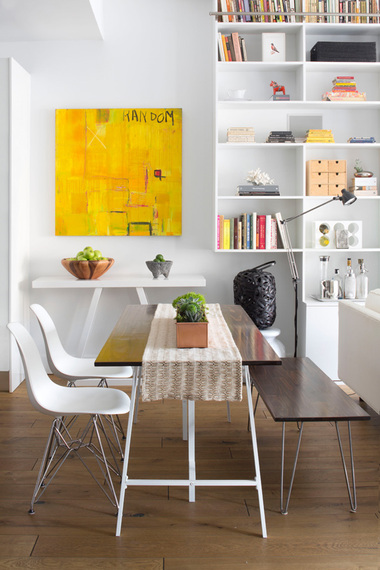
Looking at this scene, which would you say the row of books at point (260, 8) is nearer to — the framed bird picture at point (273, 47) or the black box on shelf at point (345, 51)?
the framed bird picture at point (273, 47)

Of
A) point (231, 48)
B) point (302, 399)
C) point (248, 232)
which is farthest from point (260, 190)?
point (302, 399)

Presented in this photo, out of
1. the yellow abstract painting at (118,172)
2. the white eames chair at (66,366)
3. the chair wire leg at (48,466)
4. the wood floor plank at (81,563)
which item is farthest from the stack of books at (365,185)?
the wood floor plank at (81,563)

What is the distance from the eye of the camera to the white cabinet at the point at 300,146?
475cm

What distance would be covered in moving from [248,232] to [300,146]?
2.70 feet

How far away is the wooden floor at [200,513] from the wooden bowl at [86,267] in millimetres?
1379

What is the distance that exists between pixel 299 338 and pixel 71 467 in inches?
93.5

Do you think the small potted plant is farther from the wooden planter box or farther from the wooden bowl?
the wooden bowl

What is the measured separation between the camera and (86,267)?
4551 millimetres

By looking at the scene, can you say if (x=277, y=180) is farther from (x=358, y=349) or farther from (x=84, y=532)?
(x=84, y=532)

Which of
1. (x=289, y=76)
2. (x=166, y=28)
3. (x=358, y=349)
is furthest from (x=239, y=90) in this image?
(x=358, y=349)

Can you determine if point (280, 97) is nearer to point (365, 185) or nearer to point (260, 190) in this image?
point (260, 190)

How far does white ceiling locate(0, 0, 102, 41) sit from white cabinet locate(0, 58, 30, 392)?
1.02 ft

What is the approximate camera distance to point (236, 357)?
2369mm

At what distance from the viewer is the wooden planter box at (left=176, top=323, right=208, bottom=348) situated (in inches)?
98.8
